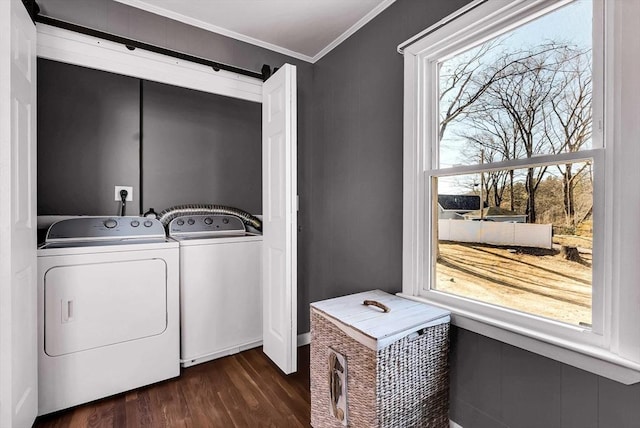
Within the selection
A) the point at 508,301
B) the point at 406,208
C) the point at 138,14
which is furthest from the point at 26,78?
the point at 508,301

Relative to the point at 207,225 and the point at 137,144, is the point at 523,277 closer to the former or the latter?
the point at 207,225

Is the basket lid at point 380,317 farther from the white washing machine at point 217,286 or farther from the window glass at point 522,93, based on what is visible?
the white washing machine at point 217,286

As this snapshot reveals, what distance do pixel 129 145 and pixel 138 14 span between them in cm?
89

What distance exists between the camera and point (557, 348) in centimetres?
117

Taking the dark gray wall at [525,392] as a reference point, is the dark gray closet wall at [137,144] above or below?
above

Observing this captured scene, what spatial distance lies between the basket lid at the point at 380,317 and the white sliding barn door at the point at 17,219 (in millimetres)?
1376

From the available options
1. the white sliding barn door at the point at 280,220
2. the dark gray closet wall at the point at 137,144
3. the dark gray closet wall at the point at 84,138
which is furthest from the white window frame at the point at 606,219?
the dark gray closet wall at the point at 84,138

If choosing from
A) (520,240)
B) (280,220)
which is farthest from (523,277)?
(280,220)

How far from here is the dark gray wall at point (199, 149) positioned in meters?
2.34

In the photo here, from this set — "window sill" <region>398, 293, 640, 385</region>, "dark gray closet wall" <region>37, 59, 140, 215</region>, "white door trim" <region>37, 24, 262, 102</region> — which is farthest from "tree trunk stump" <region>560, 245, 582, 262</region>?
"dark gray closet wall" <region>37, 59, 140, 215</region>

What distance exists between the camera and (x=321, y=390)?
1.58 m

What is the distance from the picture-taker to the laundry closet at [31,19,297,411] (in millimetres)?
2012

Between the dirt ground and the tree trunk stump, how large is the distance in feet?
0.04

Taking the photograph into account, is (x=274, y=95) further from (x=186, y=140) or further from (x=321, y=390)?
(x=321, y=390)
